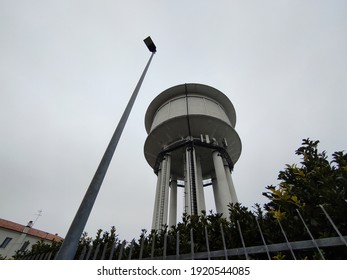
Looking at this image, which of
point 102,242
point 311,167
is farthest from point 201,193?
point 311,167

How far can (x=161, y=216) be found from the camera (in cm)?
858

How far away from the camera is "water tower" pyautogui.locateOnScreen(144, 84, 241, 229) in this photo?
→ 9.40 meters

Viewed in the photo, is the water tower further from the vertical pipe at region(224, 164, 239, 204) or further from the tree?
the tree

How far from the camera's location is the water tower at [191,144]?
940 centimetres

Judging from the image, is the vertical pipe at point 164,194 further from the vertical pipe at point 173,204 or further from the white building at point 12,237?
the white building at point 12,237

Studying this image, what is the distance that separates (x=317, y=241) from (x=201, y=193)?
8872 millimetres

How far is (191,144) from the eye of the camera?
10.5 meters

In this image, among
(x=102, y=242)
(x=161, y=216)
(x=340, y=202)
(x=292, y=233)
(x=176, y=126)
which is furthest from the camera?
(x=176, y=126)

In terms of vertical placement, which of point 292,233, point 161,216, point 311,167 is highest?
point 161,216

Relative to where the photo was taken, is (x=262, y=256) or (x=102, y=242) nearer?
(x=262, y=256)

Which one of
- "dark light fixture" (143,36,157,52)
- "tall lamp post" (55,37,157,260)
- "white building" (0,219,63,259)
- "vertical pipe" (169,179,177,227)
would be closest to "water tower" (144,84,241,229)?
"vertical pipe" (169,179,177,227)

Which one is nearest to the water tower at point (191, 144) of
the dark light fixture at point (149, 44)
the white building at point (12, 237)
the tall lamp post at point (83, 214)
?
the dark light fixture at point (149, 44)

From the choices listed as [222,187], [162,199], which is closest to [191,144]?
[222,187]
